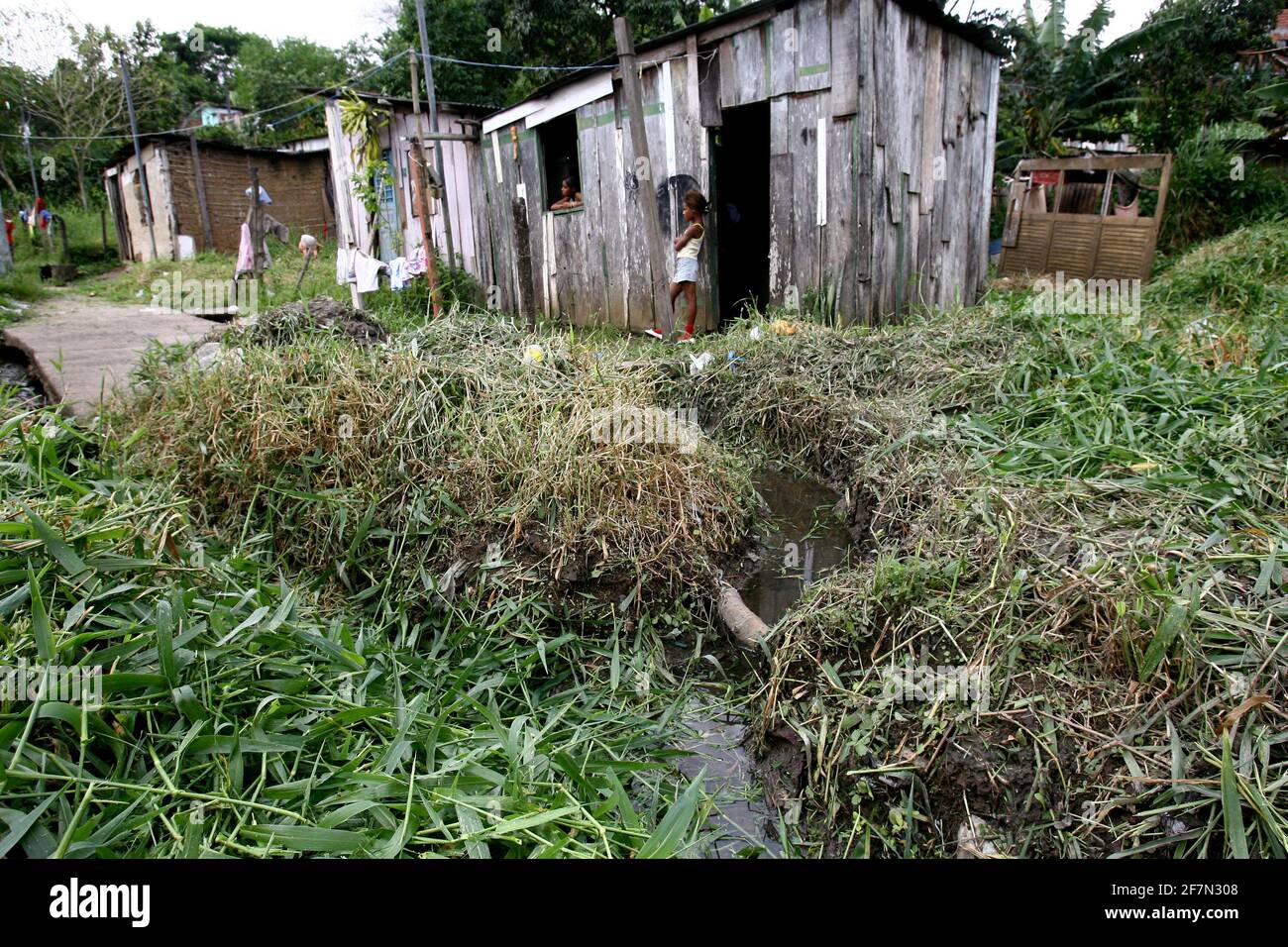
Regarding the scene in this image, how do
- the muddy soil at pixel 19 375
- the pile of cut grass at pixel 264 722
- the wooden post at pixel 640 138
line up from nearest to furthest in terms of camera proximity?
the pile of cut grass at pixel 264 722 → the muddy soil at pixel 19 375 → the wooden post at pixel 640 138

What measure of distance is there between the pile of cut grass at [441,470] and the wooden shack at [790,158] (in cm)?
306

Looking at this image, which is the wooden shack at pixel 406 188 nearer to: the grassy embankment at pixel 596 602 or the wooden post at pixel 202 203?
the wooden post at pixel 202 203

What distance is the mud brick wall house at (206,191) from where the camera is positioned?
15.7 metres

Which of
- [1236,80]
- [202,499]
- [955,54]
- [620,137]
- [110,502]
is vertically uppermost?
[1236,80]

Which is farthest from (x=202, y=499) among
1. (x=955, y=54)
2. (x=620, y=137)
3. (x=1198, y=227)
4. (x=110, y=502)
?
(x=1198, y=227)

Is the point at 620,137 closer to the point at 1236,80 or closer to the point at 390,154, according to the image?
the point at 390,154

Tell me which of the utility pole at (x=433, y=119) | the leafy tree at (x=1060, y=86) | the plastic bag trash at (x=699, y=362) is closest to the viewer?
the plastic bag trash at (x=699, y=362)

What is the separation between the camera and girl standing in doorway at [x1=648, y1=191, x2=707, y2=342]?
662cm

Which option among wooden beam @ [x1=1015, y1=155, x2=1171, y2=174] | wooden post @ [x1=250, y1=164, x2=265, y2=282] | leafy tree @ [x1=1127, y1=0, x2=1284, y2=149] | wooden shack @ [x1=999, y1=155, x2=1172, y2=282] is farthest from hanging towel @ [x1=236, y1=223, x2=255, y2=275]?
leafy tree @ [x1=1127, y1=0, x2=1284, y2=149]

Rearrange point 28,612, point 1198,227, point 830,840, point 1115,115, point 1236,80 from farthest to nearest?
point 1115,115, point 1236,80, point 1198,227, point 830,840, point 28,612

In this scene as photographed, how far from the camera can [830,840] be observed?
2.31 m

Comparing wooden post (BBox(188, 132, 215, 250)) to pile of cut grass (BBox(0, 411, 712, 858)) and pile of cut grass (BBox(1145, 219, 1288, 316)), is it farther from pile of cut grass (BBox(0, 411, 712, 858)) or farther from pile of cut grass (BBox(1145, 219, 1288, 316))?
pile of cut grass (BBox(1145, 219, 1288, 316))

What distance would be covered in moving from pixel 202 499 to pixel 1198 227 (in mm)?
12912

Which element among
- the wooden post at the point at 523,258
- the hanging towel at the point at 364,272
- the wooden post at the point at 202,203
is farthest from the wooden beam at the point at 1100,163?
the wooden post at the point at 202,203
